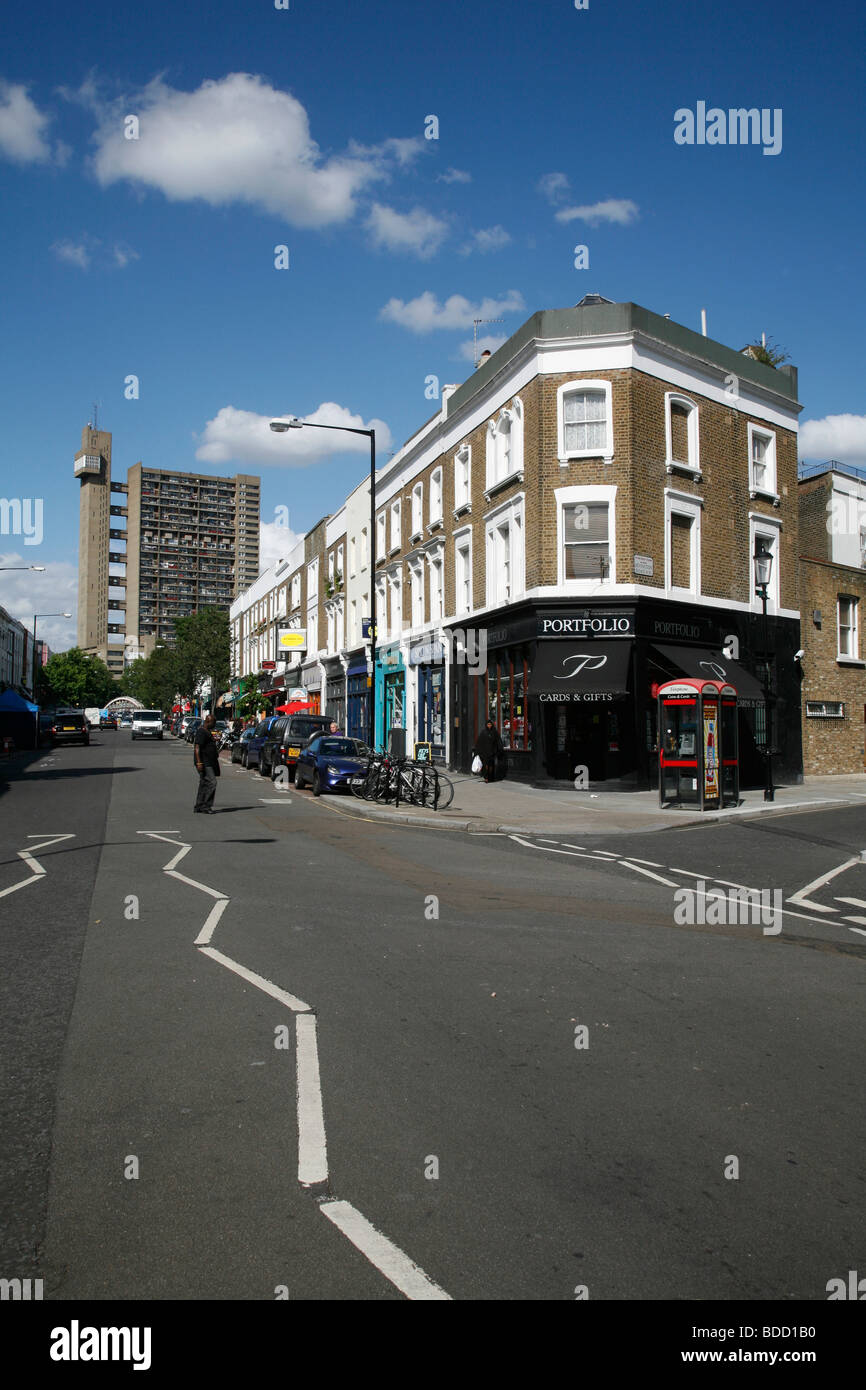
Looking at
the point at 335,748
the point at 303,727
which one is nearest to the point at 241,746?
the point at 303,727

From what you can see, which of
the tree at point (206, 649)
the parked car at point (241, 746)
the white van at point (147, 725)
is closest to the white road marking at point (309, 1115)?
the parked car at point (241, 746)

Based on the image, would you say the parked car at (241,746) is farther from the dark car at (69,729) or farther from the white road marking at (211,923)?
the white road marking at (211,923)

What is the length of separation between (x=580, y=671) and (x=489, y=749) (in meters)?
3.69

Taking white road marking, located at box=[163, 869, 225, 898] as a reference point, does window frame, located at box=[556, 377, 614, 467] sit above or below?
above

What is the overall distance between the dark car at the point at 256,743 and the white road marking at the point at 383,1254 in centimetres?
2781

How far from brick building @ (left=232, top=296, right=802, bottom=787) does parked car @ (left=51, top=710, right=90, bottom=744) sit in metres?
29.4

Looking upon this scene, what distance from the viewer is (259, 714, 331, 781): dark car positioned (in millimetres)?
27703

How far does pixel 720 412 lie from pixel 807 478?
8.44m

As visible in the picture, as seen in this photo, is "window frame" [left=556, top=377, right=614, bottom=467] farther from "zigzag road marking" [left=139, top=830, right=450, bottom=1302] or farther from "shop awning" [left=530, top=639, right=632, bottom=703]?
"zigzag road marking" [left=139, top=830, right=450, bottom=1302]

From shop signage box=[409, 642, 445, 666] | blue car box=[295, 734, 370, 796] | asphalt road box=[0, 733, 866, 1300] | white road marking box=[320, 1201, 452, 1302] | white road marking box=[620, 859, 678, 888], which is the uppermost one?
shop signage box=[409, 642, 445, 666]

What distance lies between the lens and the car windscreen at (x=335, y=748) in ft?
78.7

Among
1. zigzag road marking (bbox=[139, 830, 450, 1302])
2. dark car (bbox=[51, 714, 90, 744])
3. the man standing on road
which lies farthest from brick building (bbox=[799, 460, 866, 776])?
dark car (bbox=[51, 714, 90, 744])

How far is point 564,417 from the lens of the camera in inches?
953

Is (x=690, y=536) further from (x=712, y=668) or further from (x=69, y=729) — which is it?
(x=69, y=729)
